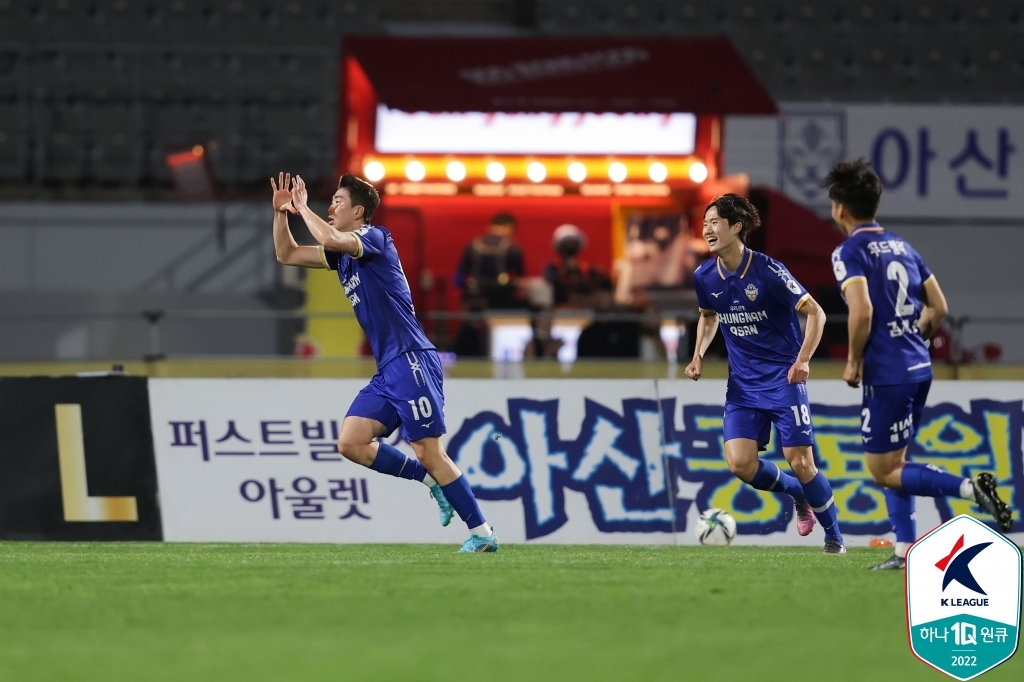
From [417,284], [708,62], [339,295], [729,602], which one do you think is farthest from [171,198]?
[729,602]

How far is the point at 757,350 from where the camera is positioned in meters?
8.70

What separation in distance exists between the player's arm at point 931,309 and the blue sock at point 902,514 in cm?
78

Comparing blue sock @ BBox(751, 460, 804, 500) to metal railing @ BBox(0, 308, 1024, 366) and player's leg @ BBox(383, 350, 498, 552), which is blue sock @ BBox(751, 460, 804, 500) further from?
metal railing @ BBox(0, 308, 1024, 366)

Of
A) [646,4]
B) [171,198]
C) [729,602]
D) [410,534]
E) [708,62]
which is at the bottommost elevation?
[410,534]

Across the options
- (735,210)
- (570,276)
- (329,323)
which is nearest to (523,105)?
(570,276)

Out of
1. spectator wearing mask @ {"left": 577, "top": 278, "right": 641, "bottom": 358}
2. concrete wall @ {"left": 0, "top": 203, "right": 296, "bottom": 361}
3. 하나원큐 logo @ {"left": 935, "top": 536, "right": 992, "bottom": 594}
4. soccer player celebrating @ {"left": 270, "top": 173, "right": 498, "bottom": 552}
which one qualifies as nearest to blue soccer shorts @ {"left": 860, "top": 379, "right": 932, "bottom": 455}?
하나원큐 logo @ {"left": 935, "top": 536, "right": 992, "bottom": 594}

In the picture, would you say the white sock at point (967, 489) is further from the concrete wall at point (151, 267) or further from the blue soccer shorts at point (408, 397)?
the concrete wall at point (151, 267)

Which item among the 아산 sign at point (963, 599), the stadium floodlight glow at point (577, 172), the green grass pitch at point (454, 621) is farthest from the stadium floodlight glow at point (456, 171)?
the 아산 sign at point (963, 599)

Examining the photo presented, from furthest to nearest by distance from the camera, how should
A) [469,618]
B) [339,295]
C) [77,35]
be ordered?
[77,35] → [339,295] → [469,618]

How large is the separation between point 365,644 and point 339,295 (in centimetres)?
1251

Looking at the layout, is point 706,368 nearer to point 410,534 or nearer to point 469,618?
point 410,534

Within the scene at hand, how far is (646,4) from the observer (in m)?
20.9

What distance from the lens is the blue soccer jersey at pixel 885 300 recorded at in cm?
692

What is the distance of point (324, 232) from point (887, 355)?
2.88m
